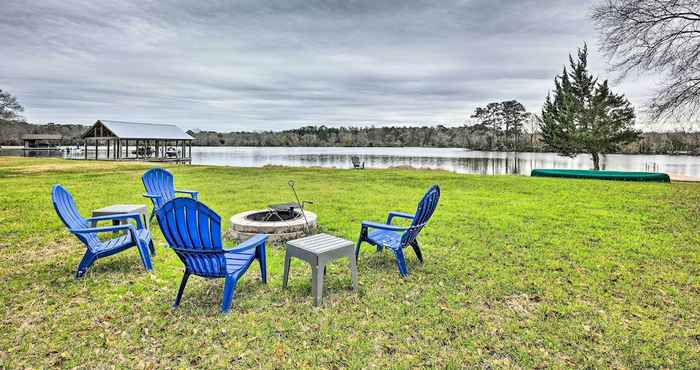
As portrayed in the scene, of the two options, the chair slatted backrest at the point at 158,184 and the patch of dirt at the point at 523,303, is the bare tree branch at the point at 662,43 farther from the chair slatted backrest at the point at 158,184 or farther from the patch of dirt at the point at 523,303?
the chair slatted backrest at the point at 158,184

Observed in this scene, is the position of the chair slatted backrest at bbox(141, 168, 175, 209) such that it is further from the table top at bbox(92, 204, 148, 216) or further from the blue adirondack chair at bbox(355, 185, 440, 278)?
the blue adirondack chair at bbox(355, 185, 440, 278)

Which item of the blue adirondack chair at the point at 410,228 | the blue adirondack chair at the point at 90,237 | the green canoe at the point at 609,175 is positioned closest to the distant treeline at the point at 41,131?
the green canoe at the point at 609,175

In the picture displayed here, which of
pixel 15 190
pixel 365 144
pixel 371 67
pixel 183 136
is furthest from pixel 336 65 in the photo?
pixel 365 144

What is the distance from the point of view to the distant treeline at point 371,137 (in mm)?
53062

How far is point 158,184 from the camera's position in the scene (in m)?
6.11

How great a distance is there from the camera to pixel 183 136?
115ft

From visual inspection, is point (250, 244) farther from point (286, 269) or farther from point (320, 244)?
point (320, 244)

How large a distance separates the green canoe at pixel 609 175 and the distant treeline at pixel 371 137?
37.3 m

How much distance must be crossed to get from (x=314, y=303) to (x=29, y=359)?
2.00m

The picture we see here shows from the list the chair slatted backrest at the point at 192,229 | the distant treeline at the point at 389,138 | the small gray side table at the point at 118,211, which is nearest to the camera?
the chair slatted backrest at the point at 192,229

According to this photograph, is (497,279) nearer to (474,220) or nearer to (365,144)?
(474,220)

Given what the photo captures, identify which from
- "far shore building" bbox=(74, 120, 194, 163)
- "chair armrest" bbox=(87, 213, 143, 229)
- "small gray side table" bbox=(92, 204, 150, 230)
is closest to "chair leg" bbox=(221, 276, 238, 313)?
"chair armrest" bbox=(87, 213, 143, 229)

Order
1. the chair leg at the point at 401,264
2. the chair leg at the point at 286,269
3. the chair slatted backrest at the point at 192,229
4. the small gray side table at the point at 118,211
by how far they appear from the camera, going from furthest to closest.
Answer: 1. the small gray side table at the point at 118,211
2. the chair leg at the point at 401,264
3. the chair leg at the point at 286,269
4. the chair slatted backrest at the point at 192,229

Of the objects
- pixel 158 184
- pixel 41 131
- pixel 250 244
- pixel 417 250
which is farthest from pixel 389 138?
pixel 250 244
